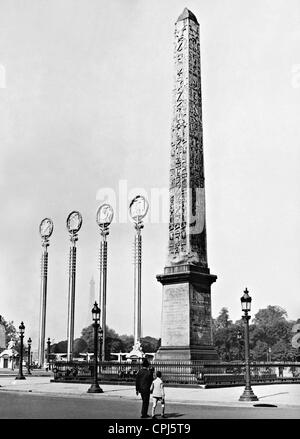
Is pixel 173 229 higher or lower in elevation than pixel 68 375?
higher

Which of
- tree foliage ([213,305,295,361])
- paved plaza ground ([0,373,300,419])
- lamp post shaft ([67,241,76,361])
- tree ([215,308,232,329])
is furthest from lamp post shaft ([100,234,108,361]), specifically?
tree ([215,308,232,329])

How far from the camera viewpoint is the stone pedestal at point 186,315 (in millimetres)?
25453

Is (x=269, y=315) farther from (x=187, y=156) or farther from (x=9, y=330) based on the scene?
(x=187, y=156)

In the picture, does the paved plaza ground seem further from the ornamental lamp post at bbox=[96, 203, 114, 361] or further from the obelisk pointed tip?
the ornamental lamp post at bbox=[96, 203, 114, 361]

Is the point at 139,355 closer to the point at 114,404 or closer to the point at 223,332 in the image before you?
the point at 114,404

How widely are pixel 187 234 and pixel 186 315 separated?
311 cm

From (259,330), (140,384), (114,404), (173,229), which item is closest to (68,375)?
(173,229)

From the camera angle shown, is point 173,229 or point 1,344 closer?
point 173,229

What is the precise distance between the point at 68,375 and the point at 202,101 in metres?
13.7

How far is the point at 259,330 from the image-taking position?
100500 millimetres

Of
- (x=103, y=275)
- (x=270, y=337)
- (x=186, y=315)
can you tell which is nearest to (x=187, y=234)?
(x=186, y=315)

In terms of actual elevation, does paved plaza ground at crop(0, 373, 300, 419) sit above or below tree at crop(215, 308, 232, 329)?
below

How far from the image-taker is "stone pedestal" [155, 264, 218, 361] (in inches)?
1002
